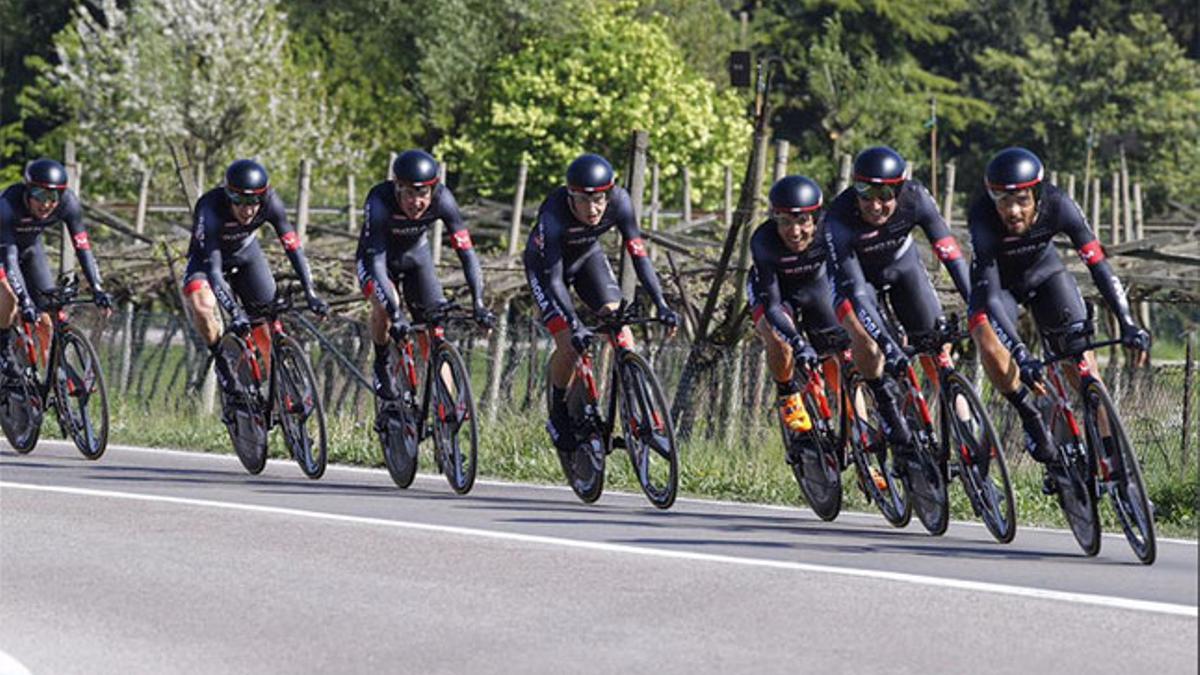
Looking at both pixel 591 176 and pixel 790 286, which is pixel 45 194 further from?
pixel 790 286

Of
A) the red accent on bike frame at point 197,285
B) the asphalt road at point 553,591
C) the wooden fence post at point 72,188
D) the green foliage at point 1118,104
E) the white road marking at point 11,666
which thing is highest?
the green foliage at point 1118,104

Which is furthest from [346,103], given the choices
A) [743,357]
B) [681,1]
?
[743,357]

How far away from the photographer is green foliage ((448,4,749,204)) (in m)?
57.1

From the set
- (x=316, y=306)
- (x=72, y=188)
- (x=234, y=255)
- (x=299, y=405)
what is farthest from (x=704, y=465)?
(x=72, y=188)

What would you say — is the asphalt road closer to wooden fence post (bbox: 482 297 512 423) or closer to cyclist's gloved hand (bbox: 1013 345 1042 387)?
cyclist's gloved hand (bbox: 1013 345 1042 387)

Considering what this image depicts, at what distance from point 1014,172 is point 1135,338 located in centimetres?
103

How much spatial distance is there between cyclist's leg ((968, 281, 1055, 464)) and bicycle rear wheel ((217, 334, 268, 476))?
18.8 feet

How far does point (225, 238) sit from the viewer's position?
15352mm

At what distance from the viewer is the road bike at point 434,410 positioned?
13.9m

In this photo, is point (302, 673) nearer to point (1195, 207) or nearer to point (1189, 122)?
point (1195, 207)

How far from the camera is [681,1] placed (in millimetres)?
74000

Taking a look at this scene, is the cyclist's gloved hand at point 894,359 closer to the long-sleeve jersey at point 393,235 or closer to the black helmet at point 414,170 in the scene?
the long-sleeve jersey at point 393,235

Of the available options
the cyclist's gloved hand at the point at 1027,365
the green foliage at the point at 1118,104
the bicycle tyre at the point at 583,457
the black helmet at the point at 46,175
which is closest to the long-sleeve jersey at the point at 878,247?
the cyclist's gloved hand at the point at 1027,365

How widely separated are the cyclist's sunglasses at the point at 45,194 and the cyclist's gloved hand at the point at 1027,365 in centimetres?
824
